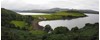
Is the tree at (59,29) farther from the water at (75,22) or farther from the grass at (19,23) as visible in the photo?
the grass at (19,23)

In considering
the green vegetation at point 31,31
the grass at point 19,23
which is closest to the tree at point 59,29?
the green vegetation at point 31,31

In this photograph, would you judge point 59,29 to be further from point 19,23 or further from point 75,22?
point 19,23

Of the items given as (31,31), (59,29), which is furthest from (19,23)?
(59,29)

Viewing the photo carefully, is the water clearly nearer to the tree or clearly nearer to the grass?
the tree

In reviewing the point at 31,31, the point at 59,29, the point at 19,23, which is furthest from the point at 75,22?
the point at 19,23

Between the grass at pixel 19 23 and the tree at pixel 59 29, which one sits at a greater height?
the grass at pixel 19 23

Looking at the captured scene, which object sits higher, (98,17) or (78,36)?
(98,17)

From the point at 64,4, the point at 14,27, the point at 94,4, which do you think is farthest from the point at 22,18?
the point at 94,4

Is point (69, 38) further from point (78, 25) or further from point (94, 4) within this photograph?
point (94, 4)
